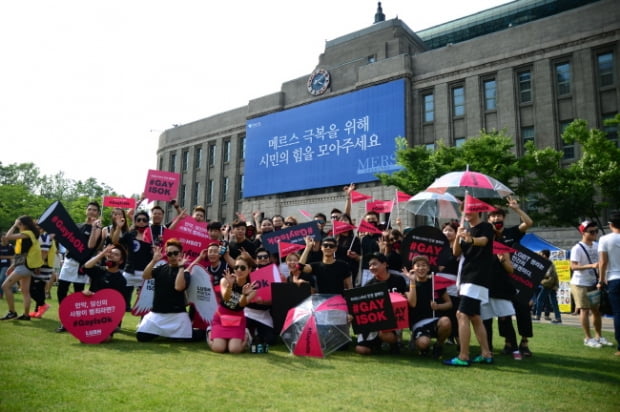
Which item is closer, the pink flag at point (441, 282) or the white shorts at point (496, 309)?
the white shorts at point (496, 309)

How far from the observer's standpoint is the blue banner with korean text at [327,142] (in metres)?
32.7

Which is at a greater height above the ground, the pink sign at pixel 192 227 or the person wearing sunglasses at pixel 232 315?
the pink sign at pixel 192 227

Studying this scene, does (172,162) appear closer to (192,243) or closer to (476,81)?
(476,81)

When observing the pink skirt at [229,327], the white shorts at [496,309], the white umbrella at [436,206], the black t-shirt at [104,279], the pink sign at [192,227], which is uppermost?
the white umbrella at [436,206]

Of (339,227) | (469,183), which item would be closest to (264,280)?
(339,227)

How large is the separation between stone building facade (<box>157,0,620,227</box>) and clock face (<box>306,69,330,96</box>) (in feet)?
1.52

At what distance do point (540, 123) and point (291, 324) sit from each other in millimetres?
26304

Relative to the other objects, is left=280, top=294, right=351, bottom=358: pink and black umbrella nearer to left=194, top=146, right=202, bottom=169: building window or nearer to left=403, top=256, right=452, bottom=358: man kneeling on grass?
left=403, top=256, right=452, bottom=358: man kneeling on grass

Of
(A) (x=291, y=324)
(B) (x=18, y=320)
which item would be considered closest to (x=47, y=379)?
(A) (x=291, y=324)

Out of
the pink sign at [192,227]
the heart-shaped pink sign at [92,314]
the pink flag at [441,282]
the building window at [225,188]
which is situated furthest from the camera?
the building window at [225,188]

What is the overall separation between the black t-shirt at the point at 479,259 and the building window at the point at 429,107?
2715 centimetres

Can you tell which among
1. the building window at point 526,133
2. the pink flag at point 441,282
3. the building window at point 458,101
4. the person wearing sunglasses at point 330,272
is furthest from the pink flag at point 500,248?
the building window at point 458,101

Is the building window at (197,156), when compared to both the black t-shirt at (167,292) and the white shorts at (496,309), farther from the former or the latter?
the white shorts at (496,309)

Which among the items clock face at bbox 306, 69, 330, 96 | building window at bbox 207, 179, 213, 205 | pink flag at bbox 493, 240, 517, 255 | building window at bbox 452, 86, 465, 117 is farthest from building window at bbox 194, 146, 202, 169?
pink flag at bbox 493, 240, 517, 255
